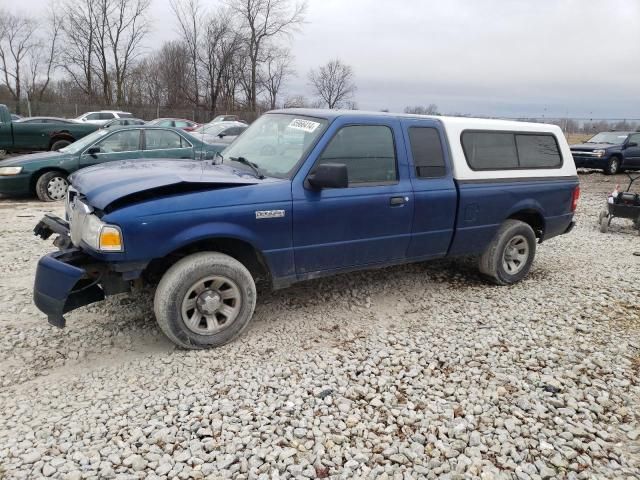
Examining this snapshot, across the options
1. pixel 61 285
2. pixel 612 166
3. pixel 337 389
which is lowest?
pixel 337 389

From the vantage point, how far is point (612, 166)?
1669 centimetres

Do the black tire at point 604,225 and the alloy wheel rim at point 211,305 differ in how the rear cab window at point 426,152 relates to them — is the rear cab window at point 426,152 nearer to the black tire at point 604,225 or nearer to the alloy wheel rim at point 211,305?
the alloy wheel rim at point 211,305

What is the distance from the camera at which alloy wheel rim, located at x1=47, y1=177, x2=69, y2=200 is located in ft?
30.1

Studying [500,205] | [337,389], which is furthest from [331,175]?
[500,205]

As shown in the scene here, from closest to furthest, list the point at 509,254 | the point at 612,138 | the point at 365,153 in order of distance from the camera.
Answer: the point at 365,153 → the point at 509,254 → the point at 612,138

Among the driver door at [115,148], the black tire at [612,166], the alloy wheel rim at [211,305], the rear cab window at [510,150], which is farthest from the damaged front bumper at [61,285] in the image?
the black tire at [612,166]

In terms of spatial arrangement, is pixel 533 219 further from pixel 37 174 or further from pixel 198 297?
pixel 37 174

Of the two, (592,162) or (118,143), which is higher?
(118,143)

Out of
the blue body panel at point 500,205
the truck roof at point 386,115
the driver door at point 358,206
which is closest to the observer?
the driver door at point 358,206

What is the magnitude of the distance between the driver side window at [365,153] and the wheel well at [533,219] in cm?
190

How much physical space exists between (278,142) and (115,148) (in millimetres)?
6153

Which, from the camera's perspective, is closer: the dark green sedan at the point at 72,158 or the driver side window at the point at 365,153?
the driver side window at the point at 365,153

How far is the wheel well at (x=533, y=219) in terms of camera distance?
540cm

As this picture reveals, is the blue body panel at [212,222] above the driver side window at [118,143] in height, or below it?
below
